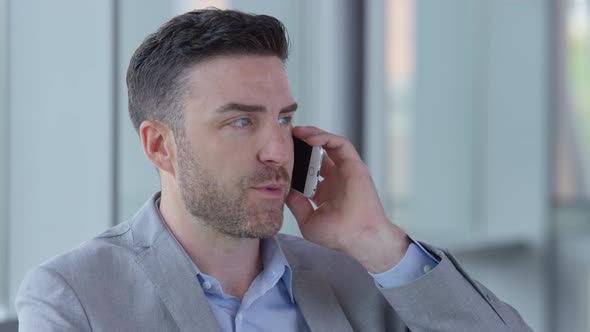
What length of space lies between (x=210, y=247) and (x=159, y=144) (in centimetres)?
27

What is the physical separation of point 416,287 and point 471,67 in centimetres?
322

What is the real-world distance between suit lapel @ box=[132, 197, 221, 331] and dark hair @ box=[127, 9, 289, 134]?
9.9 inches

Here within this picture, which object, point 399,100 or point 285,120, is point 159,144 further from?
point 399,100

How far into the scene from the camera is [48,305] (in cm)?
161

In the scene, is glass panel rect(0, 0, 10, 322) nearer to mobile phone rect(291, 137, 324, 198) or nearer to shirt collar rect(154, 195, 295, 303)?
shirt collar rect(154, 195, 295, 303)

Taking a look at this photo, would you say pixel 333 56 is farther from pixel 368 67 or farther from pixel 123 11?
pixel 123 11

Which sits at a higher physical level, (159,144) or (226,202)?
(159,144)

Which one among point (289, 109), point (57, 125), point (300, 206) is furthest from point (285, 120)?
point (57, 125)

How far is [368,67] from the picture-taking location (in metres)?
3.89

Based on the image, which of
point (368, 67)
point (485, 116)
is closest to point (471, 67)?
point (485, 116)

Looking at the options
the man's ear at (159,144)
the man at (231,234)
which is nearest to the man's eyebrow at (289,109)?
the man at (231,234)

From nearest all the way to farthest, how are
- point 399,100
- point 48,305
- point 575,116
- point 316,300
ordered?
point 48,305 → point 316,300 → point 399,100 → point 575,116

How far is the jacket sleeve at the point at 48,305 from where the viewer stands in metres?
1.58

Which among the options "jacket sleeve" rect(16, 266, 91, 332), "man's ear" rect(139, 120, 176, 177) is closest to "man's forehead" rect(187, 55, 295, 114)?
"man's ear" rect(139, 120, 176, 177)
